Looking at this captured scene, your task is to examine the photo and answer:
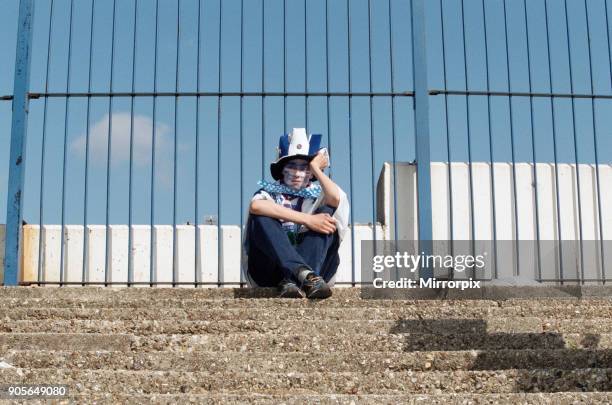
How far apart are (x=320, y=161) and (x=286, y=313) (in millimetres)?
1467

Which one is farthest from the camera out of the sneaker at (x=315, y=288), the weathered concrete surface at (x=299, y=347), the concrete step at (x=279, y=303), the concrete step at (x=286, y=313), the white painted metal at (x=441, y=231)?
the white painted metal at (x=441, y=231)

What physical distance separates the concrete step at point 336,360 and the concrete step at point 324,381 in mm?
201

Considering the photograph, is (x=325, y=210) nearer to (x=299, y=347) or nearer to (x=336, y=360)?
(x=299, y=347)

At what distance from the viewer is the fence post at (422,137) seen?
22.6 ft

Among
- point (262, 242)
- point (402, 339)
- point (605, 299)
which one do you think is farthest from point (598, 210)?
point (402, 339)

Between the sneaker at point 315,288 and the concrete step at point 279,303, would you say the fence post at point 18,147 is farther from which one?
the sneaker at point 315,288

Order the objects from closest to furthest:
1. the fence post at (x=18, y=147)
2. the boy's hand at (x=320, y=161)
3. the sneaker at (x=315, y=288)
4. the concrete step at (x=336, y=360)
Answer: the concrete step at (x=336, y=360)
the sneaker at (x=315, y=288)
the boy's hand at (x=320, y=161)
the fence post at (x=18, y=147)

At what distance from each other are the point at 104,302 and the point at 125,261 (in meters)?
2.33

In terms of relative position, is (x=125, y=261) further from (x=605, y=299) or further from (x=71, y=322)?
(x=605, y=299)

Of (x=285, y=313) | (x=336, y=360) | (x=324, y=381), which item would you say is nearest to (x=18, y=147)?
(x=285, y=313)

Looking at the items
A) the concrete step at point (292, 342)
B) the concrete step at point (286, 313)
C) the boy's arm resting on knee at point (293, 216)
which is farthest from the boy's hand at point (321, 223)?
the concrete step at point (292, 342)

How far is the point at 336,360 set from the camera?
3.96 m

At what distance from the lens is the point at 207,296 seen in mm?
5621

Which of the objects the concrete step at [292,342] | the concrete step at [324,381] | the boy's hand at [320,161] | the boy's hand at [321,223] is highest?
the boy's hand at [320,161]
